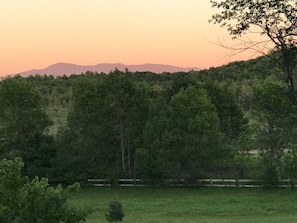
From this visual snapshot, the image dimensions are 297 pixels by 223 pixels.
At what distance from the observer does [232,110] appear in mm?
44188

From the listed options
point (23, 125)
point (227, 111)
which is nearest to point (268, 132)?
point (227, 111)

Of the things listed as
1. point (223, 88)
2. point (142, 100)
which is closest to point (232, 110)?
point (223, 88)

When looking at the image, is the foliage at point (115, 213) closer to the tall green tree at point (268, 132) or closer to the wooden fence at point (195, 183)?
the wooden fence at point (195, 183)

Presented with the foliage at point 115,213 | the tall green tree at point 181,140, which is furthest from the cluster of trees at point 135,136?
the foliage at point 115,213

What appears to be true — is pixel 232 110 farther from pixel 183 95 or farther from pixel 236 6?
pixel 236 6

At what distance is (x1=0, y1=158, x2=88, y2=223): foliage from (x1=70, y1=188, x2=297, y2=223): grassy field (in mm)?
12896

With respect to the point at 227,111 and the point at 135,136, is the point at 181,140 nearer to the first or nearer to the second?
the point at 135,136

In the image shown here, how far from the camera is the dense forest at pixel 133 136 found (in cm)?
3600

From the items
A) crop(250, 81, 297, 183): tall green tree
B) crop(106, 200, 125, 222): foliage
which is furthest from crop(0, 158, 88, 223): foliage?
crop(250, 81, 297, 183): tall green tree

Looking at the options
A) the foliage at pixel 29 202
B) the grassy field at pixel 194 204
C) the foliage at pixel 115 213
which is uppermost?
the foliage at pixel 29 202

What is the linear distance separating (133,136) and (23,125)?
8266mm

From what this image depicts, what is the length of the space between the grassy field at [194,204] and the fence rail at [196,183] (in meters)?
0.68

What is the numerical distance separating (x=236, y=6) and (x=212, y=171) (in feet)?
96.3

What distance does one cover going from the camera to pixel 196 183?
35906 millimetres
